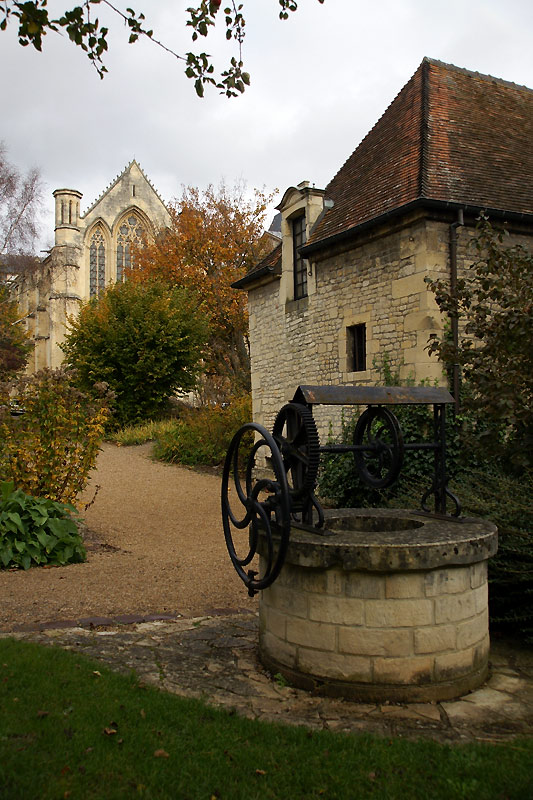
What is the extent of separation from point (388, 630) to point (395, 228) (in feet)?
26.3

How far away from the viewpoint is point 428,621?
3.74 meters

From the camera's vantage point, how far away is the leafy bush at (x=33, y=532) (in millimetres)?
6707

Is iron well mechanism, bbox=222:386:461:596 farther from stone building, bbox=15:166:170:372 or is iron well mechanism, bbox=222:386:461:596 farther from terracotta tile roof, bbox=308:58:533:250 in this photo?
stone building, bbox=15:166:170:372

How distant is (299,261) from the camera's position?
13.8 meters

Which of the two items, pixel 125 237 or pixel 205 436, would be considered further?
pixel 125 237

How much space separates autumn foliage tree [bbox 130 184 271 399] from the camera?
23.6 metres

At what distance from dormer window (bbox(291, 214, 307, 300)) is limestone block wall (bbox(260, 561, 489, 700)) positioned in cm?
1012

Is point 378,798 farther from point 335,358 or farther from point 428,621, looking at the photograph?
point 335,358

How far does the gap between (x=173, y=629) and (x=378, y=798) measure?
258 cm

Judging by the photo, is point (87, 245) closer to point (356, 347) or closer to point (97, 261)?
point (97, 261)

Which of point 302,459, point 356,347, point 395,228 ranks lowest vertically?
point 302,459

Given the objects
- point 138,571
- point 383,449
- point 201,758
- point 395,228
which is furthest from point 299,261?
point 201,758

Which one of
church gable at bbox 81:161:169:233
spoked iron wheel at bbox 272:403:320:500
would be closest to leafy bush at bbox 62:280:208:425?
church gable at bbox 81:161:169:233

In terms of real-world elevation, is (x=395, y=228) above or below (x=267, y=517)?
above
